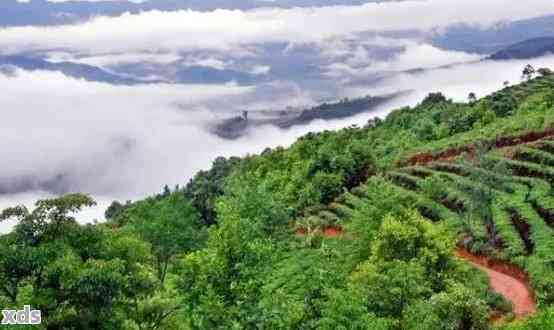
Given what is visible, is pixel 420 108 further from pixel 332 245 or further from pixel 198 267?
pixel 198 267

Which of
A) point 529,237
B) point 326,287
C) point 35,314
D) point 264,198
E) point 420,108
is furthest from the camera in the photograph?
point 420,108

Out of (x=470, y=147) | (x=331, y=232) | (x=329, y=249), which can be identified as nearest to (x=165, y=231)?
(x=331, y=232)

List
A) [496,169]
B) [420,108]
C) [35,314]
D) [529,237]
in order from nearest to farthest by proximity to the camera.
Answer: [35,314] < [529,237] < [496,169] < [420,108]

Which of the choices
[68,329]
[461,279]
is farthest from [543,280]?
[68,329]

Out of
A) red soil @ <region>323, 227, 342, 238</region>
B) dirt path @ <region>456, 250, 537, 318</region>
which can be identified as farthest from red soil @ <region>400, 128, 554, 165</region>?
dirt path @ <region>456, 250, 537, 318</region>

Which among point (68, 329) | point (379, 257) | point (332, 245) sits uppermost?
point (68, 329)

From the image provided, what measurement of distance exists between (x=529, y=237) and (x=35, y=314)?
39322 mm

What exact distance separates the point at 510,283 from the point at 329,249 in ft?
39.7

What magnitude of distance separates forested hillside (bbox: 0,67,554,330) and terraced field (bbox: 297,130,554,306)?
15 centimetres

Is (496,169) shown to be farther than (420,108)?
No

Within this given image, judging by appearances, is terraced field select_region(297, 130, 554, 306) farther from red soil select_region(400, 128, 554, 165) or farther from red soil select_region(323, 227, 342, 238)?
red soil select_region(323, 227, 342, 238)

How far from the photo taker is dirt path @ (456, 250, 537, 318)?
46.5 meters

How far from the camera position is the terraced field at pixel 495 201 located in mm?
53969

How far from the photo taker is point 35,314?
84.0ft
